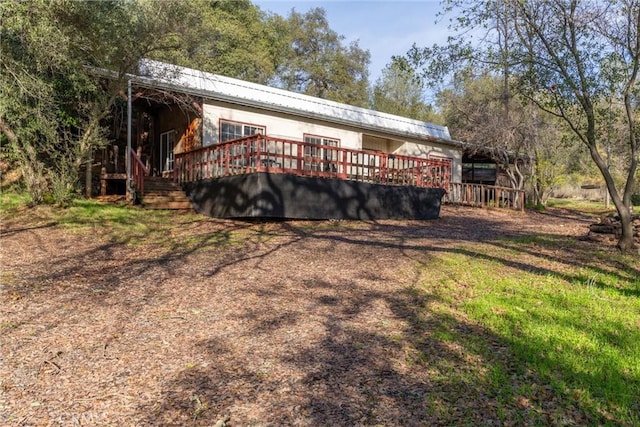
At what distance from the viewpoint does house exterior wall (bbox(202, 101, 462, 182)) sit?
1471cm

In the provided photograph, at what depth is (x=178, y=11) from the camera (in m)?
11.2

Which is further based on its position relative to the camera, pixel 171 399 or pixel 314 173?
pixel 314 173

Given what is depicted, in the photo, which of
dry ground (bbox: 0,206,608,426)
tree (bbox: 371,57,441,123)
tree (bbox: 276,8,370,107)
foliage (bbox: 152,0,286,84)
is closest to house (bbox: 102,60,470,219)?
foliage (bbox: 152,0,286,84)

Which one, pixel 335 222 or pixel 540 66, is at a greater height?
pixel 540 66

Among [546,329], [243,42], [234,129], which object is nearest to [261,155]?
[234,129]

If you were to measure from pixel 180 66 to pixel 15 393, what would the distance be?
1176cm

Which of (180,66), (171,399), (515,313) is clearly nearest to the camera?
(171,399)

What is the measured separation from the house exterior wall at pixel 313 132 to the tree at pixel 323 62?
601 inches

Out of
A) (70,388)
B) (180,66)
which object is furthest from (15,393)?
(180,66)

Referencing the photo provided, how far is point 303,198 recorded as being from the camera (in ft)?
37.3

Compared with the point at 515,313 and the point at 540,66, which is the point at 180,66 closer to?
the point at 540,66

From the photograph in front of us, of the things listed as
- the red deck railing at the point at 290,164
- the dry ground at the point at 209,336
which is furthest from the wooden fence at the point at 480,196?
the dry ground at the point at 209,336

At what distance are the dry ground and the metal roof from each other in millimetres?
6534

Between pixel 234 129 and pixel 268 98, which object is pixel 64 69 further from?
pixel 268 98
